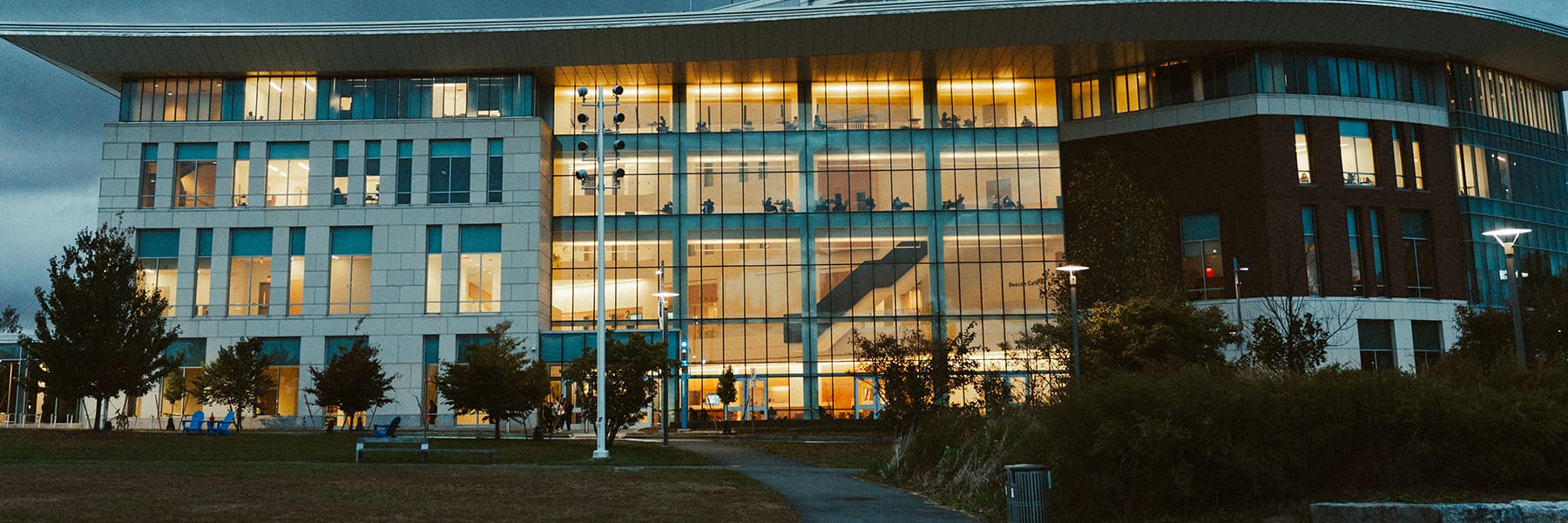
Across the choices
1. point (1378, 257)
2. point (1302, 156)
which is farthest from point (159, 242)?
point (1378, 257)

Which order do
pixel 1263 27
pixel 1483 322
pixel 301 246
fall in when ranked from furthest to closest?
pixel 301 246 → pixel 1263 27 → pixel 1483 322

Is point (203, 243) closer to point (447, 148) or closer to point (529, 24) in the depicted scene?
point (447, 148)

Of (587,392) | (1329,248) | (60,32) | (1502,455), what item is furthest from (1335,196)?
(60,32)

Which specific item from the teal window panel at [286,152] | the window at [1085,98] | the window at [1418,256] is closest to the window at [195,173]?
the teal window panel at [286,152]

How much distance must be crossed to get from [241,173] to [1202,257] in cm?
4584

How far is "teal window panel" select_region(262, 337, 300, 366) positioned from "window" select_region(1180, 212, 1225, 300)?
41399mm

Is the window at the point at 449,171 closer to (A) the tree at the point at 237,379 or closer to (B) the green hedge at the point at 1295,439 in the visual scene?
(A) the tree at the point at 237,379

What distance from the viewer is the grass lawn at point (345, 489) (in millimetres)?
13180

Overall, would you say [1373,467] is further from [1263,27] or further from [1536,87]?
[1536,87]

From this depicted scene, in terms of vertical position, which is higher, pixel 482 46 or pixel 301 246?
pixel 482 46

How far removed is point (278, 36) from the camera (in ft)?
175

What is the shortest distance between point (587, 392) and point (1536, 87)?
2119 inches

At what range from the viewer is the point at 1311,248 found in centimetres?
5294

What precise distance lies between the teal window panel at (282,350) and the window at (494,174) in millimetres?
11142
